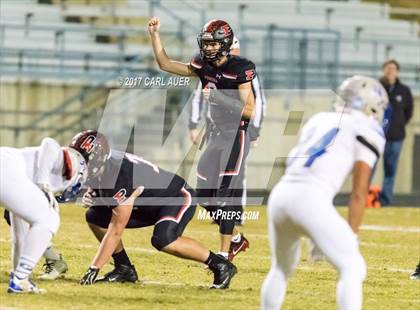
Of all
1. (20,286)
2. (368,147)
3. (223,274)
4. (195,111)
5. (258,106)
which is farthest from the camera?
(195,111)

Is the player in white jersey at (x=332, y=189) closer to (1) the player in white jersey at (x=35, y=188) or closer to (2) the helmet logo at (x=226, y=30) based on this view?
(1) the player in white jersey at (x=35, y=188)

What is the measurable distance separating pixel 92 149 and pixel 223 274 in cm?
129

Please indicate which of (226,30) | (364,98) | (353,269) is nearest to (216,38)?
(226,30)

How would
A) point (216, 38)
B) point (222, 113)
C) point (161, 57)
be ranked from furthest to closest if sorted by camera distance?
1. point (222, 113)
2. point (161, 57)
3. point (216, 38)

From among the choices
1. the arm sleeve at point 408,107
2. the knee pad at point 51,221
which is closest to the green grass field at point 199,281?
the knee pad at point 51,221

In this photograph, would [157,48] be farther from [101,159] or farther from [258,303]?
[258,303]

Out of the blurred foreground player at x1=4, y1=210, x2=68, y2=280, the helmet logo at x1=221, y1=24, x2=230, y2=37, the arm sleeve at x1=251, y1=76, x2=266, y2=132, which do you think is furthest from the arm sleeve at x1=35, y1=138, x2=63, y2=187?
the arm sleeve at x1=251, y1=76, x2=266, y2=132

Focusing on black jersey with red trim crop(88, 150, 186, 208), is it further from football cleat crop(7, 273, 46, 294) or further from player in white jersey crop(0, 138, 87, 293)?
football cleat crop(7, 273, 46, 294)

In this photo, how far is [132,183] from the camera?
7.70 metres

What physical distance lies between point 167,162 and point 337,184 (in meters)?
12.6

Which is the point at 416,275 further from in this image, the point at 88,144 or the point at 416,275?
the point at 88,144

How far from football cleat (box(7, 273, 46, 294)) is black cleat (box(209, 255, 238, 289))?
1.27 m

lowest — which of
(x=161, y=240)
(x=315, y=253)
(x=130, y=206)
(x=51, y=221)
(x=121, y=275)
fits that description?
(x=121, y=275)

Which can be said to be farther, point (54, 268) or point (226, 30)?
point (226, 30)
